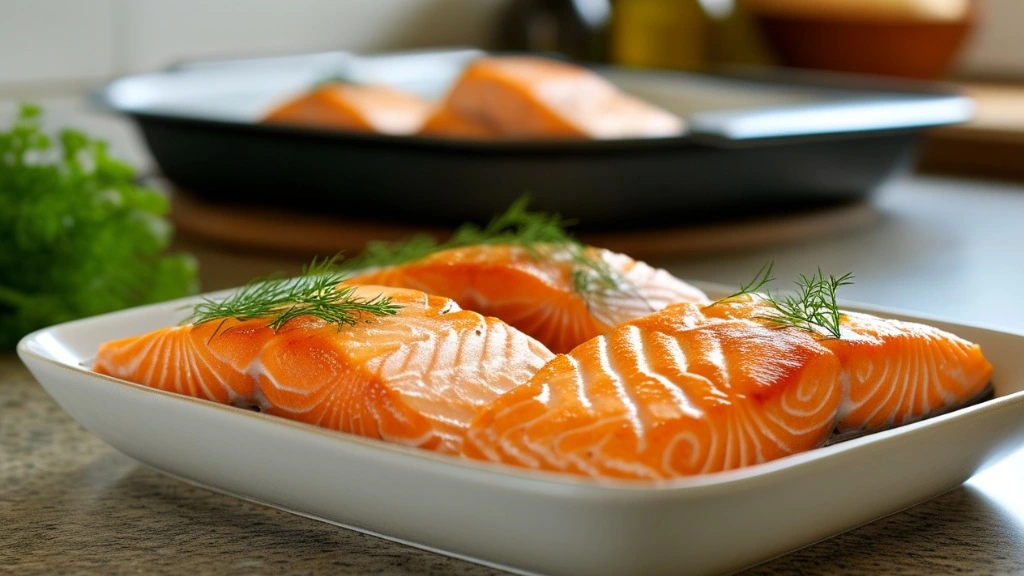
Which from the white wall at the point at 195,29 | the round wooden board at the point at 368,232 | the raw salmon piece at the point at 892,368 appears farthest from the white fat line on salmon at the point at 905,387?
the white wall at the point at 195,29

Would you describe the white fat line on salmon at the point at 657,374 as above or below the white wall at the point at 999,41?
below

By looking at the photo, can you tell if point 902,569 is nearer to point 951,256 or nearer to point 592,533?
point 592,533

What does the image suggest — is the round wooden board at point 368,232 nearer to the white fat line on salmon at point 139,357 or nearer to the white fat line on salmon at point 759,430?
the white fat line on salmon at point 139,357

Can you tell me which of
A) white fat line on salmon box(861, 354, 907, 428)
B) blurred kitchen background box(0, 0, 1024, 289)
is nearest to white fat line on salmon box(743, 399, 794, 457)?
white fat line on salmon box(861, 354, 907, 428)

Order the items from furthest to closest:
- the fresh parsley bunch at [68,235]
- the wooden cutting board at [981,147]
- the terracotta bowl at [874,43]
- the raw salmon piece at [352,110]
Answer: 1. the terracotta bowl at [874,43]
2. the wooden cutting board at [981,147]
3. the raw salmon piece at [352,110]
4. the fresh parsley bunch at [68,235]

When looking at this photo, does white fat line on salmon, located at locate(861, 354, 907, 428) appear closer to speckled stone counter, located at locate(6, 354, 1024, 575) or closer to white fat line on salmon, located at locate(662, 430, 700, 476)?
Answer: speckled stone counter, located at locate(6, 354, 1024, 575)
